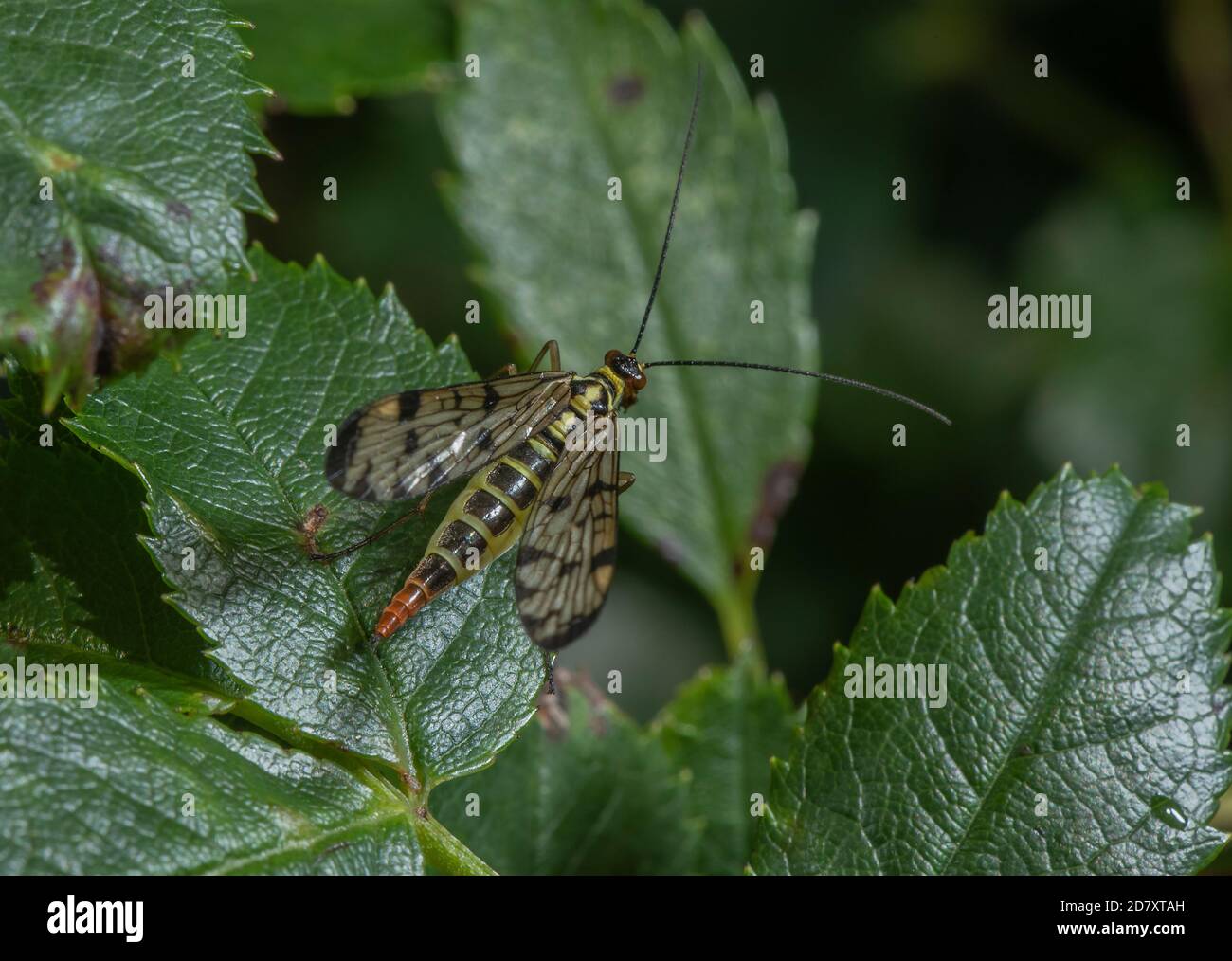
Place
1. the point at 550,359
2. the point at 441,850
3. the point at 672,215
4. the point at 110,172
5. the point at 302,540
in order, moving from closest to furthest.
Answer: the point at 110,172 < the point at 441,850 < the point at 302,540 < the point at 672,215 < the point at 550,359

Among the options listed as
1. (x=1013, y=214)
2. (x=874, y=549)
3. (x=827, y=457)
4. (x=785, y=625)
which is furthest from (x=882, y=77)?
(x=785, y=625)

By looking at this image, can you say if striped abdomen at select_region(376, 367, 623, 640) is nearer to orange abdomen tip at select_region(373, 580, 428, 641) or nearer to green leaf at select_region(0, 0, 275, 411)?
orange abdomen tip at select_region(373, 580, 428, 641)

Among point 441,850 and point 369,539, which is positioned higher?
point 369,539

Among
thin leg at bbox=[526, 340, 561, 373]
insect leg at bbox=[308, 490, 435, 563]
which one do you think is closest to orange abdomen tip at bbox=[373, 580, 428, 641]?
insect leg at bbox=[308, 490, 435, 563]

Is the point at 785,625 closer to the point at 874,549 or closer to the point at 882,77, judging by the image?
the point at 874,549

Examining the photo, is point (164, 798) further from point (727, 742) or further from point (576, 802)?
point (727, 742)

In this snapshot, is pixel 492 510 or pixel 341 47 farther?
pixel 341 47

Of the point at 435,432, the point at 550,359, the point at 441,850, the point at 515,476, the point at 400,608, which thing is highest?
the point at 550,359

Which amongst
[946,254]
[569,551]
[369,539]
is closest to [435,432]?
[569,551]

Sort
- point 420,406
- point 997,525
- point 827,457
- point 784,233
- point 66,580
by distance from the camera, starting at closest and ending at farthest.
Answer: point 66,580 < point 997,525 < point 420,406 < point 784,233 < point 827,457
